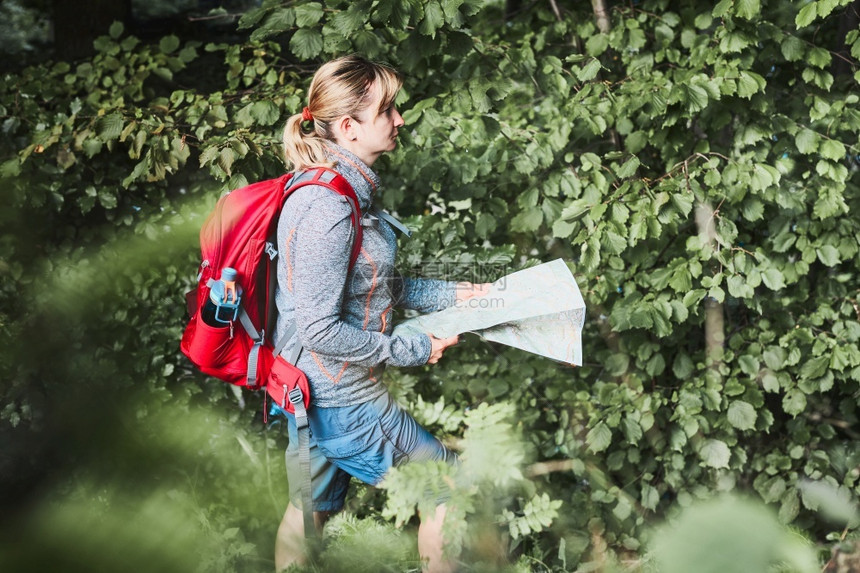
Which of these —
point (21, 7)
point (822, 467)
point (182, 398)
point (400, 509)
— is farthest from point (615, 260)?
point (21, 7)

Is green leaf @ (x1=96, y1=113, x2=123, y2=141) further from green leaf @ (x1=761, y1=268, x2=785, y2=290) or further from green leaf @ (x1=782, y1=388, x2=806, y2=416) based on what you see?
green leaf @ (x1=782, y1=388, x2=806, y2=416)

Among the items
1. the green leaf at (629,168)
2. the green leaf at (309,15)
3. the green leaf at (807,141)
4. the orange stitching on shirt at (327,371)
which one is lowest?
the orange stitching on shirt at (327,371)

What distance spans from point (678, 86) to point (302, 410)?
1.51m

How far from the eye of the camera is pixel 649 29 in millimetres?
2928

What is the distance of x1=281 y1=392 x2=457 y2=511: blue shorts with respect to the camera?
1.95 meters

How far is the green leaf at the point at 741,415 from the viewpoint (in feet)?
9.20

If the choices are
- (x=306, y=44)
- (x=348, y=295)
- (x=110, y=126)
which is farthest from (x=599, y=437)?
(x=110, y=126)

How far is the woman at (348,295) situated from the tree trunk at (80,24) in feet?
7.95

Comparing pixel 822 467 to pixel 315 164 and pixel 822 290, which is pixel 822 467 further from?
pixel 315 164

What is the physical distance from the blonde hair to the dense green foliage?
27 cm

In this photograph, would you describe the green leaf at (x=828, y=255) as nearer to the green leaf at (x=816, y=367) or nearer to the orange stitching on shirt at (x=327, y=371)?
the green leaf at (x=816, y=367)

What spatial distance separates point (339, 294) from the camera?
5.80ft

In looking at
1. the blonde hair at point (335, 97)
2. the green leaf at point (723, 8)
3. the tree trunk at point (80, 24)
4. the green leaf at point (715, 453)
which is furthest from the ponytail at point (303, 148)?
the tree trunk at point (80, 24)

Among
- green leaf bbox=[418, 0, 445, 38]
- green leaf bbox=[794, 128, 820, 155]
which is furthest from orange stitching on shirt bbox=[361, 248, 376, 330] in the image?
green leaf bbox=[794, 128, 820, 155]
